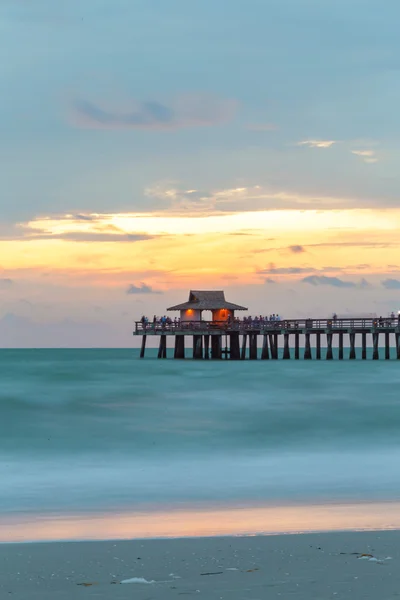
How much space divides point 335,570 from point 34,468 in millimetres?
10060

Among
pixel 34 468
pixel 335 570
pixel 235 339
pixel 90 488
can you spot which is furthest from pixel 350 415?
pixel 235 339

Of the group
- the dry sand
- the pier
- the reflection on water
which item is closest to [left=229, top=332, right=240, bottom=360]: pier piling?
the pier

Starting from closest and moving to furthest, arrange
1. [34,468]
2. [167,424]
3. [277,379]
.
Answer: [34,468], [167,424], [277,379]

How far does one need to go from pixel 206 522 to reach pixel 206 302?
5970 centimetres

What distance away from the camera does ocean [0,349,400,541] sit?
12.5 m

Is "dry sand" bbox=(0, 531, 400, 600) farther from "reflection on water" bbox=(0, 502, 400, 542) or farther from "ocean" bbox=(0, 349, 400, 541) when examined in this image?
"ocean" bbox=(0, 349, 400, 541)

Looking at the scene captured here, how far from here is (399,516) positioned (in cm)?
1120

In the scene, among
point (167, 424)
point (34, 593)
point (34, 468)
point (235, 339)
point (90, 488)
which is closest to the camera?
point (34, 593)

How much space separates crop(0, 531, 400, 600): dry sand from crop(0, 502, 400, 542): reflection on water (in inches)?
20.1

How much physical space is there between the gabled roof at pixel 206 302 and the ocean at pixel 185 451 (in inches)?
922

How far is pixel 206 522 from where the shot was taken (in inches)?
437

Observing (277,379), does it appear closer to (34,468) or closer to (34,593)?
(34,468)

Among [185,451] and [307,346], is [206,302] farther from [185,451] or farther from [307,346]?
[185,451]

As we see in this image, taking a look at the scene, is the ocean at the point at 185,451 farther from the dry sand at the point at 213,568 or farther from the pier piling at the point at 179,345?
the pier piling at the point at 179,345
